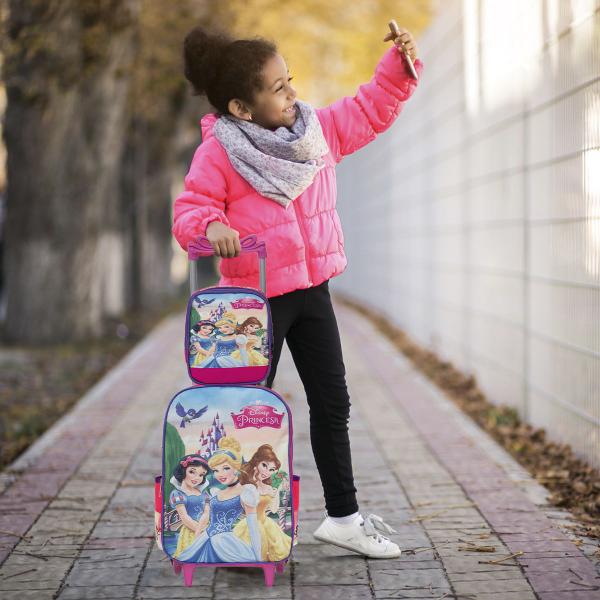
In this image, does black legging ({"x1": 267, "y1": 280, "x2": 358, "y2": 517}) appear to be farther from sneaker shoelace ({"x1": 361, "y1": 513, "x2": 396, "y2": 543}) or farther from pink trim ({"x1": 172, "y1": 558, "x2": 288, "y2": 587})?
pink trim ({"x1": 172, "y1": 558, "x2": 288, "y2": 587})

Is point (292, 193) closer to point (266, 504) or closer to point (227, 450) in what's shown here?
point (227, 450)

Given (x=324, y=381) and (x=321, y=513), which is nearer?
(x=324, y=381)

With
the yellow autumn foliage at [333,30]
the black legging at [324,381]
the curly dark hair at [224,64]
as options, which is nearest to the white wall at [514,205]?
the black legging at [324,381]

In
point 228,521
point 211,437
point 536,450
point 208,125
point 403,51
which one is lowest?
point 536,450

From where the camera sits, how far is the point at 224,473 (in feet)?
13.0

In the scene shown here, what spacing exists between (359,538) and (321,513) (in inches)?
29.0

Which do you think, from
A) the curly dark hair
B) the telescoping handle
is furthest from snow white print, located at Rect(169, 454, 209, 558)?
the curly dark hair

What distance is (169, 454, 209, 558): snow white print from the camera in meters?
3.96

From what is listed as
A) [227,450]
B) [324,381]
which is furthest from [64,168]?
[227,450]

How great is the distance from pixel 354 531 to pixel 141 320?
1250 cm

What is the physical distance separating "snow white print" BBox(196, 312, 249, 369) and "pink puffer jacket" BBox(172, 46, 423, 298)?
226 millimetres

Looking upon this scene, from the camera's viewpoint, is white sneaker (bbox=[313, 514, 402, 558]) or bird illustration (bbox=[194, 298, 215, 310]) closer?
bird illustration (bbox=[194, 298, 215, 310])

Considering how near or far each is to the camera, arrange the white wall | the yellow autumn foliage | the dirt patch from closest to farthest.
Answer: the dirt patch → the white wall → the yellow autumn foliage

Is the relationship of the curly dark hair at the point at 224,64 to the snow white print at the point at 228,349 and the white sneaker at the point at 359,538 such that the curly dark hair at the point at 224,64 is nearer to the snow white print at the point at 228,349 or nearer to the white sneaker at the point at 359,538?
the snow white print at the point at 228,349
